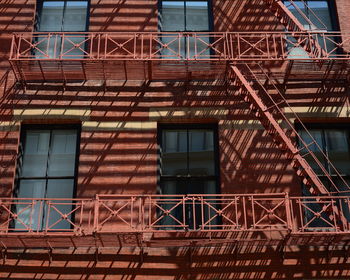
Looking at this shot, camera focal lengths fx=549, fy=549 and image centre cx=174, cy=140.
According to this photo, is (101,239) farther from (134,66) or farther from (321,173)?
(321,173)

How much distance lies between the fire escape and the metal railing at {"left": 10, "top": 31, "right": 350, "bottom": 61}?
3 cm

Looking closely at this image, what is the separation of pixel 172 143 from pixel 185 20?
3625 mm

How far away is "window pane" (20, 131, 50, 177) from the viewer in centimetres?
1277

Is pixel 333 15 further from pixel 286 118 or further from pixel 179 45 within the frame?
pixel 179 45

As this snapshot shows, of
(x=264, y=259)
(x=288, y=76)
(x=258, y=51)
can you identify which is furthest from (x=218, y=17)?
(x=264, y=259)

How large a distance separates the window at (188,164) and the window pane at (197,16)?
9.68 feet

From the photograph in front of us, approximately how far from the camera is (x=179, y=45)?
12.4 meters

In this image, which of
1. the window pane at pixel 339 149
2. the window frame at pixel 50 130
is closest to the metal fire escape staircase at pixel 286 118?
the window pane at pixel 339 149

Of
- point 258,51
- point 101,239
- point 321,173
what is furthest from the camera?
point 258,51

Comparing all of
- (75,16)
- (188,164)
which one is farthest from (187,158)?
(75,16)

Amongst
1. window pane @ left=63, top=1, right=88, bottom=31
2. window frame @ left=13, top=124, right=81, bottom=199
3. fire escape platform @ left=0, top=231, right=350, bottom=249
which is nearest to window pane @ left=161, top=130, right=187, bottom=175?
fire escape platform @ left=0, top=231, right=350, bottom=249

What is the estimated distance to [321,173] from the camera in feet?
41.5

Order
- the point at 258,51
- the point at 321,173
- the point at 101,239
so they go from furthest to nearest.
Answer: the point at 258,51 < the point at 321,173 < the point at 101,239

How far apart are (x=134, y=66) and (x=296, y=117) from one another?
3950 millimetres
